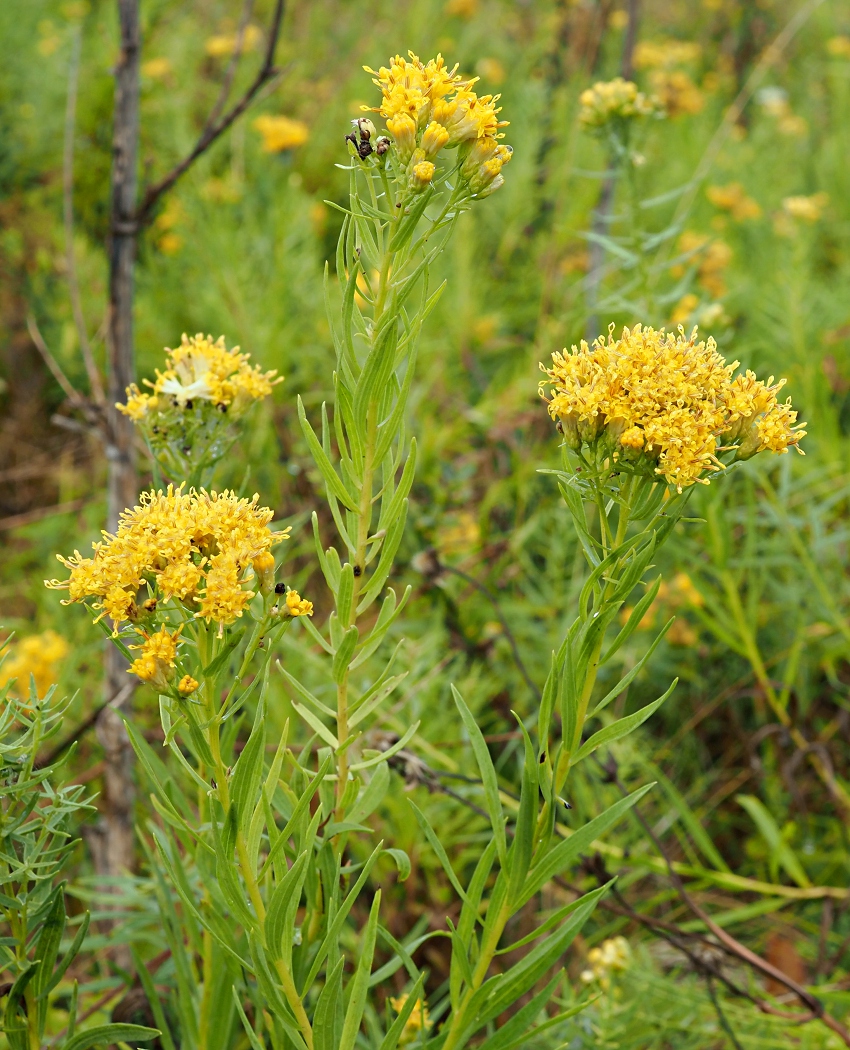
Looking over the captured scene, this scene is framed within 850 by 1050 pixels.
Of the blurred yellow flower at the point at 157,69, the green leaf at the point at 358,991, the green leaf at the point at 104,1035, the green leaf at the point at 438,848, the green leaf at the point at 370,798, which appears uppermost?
the blurred yellow flower at the point at 157,69

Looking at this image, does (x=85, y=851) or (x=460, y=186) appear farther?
(x=85, y=851)

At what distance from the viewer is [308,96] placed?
438cm

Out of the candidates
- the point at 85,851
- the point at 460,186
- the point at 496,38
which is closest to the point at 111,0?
the point at 496,38

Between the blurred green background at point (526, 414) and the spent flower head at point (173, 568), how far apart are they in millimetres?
674

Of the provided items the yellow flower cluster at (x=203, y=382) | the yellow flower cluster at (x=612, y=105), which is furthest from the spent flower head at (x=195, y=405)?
the yellow flower cluster at (x=612, y=105)

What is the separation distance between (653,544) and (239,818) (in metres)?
0.42

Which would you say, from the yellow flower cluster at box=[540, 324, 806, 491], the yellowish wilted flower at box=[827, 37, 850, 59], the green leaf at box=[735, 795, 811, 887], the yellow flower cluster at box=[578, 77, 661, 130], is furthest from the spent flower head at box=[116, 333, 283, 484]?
the yellowish wilted flower at box=[827, 37, 850, 59]

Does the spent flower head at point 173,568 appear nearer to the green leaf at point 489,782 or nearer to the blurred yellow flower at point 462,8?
the green leaf at point 489,782

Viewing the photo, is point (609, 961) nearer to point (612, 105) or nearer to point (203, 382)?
point (203, 382)

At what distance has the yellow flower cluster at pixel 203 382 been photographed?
3.63 ft

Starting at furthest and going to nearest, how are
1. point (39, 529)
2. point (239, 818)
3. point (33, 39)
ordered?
point (33, 39)
point (39, 529)
point (239, 818)

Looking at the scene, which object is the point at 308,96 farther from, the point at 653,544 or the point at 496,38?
the point at 653,544

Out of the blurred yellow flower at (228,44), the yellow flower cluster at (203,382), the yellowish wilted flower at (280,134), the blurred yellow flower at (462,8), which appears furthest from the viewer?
the blurred yellow flower at (462,8)

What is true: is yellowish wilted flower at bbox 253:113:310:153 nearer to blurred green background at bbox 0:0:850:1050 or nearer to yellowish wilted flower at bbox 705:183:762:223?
blurred green background at bbox 0:0:850:1050
